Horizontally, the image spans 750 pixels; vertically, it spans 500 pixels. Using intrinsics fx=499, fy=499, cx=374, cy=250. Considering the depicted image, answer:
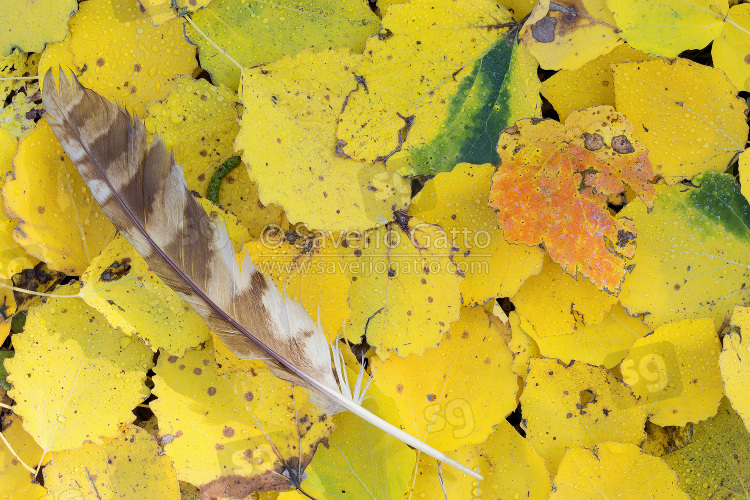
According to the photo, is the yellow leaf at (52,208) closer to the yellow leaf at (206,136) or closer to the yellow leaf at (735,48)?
the yellow leaf at (206,136)

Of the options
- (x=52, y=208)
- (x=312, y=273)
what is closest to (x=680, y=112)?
(x=312, y=273)

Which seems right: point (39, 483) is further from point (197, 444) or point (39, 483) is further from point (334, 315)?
point (334, 315)

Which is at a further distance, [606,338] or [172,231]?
[606,338]

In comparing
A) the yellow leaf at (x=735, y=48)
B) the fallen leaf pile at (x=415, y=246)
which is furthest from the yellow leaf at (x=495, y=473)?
the yellow leaf at (x=735, y=48)

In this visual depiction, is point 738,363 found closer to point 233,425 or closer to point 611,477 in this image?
point 611,477

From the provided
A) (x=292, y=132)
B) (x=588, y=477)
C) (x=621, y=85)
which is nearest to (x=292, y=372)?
(x=292, y=132)

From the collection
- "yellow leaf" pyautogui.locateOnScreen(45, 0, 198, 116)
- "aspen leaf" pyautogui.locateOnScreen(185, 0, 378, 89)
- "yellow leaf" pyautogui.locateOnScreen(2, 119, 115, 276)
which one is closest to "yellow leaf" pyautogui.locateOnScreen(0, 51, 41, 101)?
"yellow leaf" pyautogui.locateOnScreen(45, 0, 198, 116)

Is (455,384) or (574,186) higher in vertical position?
(574,186)
